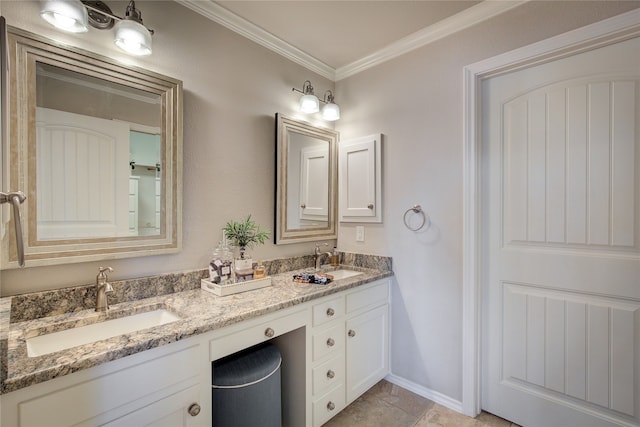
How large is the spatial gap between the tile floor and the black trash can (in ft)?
1.68

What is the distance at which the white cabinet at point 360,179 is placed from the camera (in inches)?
88.5

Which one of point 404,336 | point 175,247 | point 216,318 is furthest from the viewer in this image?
point 404,336

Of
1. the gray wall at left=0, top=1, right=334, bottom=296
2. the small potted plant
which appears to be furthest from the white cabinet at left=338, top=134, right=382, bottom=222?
the small potted plant

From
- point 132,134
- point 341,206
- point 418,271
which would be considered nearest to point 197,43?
point 132,134

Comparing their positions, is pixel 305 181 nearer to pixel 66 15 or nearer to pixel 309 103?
pixel 309 103

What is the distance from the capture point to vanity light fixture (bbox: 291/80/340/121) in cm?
214

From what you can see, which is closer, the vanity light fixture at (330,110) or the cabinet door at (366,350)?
the cabinet door at (366,350)

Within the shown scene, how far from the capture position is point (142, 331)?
3.57 ft

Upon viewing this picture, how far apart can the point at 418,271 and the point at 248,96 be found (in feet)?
5.36

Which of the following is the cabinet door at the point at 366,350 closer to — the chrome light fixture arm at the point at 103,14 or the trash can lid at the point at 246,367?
the trash can lid at the point at 246,367

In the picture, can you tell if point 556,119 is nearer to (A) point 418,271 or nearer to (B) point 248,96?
(A) point 418,271

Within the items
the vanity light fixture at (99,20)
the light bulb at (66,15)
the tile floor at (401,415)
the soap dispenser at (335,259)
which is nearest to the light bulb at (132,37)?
the vanity light fixture at (99,20)

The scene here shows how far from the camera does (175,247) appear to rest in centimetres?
159

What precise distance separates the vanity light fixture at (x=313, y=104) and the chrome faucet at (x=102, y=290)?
157cm
